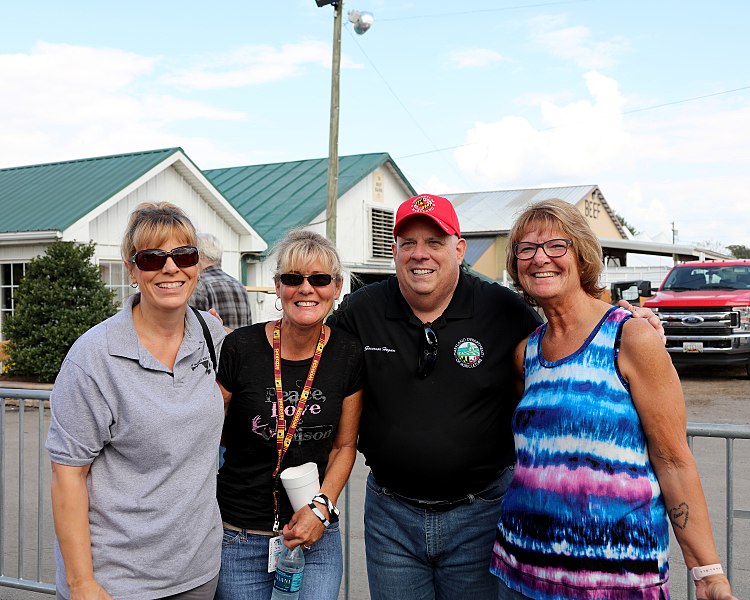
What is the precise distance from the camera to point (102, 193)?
15344 mm

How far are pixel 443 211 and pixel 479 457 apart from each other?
1053 millimetres

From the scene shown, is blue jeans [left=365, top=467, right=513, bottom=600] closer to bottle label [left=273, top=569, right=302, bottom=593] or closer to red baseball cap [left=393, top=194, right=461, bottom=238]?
bottle label [left=273, top=569, right=302, bottom=593]

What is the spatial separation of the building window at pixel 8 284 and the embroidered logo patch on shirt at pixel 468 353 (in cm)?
1448

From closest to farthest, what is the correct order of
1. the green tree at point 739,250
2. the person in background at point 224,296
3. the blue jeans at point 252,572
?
1. the blue jeans at point 252,572
2. the person in background at point 224,296
3. the green tree at point 739,250

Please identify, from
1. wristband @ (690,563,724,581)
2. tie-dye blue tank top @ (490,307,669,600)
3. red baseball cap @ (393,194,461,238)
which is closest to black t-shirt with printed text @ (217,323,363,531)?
red baseball cap @ (393,194,461,238)

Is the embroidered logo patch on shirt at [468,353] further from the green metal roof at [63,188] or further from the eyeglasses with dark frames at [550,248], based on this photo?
the green metal roof at [63,188]

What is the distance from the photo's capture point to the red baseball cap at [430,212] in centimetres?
316

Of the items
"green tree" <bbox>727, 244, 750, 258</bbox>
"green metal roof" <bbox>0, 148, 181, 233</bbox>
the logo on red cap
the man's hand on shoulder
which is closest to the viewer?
the man's hand on shoulder

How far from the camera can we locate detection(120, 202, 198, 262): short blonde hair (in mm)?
2677

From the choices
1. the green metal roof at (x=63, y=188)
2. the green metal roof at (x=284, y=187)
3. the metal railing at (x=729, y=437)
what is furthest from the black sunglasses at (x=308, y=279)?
the green metal roof at (x=284, y=187)

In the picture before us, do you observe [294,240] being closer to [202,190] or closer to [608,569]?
[608,569]

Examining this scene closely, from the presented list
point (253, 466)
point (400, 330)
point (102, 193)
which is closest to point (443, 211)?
point (400, 330)

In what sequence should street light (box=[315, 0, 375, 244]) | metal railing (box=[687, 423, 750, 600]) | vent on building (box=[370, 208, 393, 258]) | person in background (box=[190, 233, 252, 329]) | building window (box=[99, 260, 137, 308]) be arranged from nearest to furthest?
metal railing (box=[687, 423, 750, 600]), person in background (box=[190, 233, 252, 329]), building window (box=[99, 260, 137, 308]), street light (box=[315, 0, 375, 244]), vent on building (box=[370, 208, 393, 258])

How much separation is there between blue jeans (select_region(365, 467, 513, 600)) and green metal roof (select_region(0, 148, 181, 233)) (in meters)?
12.8
